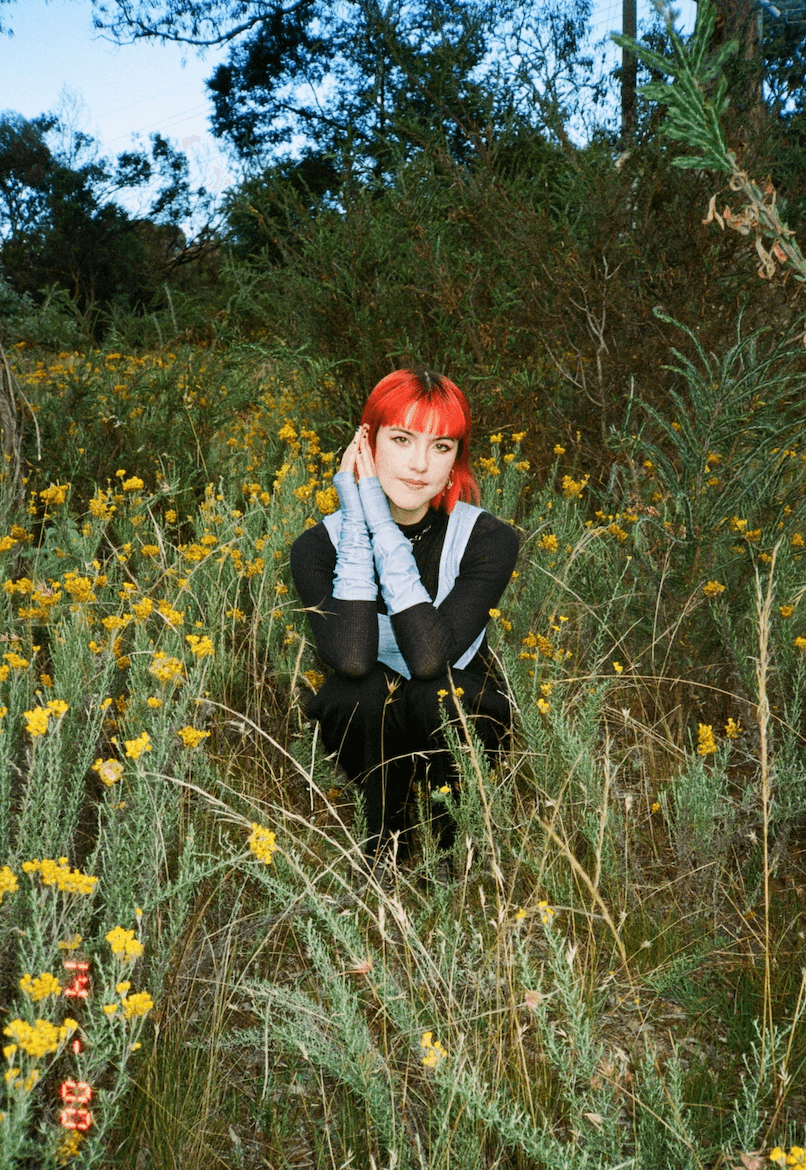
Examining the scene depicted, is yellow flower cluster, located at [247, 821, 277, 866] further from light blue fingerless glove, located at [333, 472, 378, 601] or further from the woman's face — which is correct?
the woman's face

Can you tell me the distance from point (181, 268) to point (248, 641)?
1667 cm

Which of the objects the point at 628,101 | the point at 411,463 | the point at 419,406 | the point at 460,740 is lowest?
the point at 460,740

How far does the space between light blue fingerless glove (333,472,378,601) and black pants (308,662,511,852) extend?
0.20 metres

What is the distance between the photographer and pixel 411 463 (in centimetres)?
205

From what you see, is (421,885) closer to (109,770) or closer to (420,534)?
(420,534)

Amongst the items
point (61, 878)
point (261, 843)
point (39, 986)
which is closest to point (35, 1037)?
point (39, 986)

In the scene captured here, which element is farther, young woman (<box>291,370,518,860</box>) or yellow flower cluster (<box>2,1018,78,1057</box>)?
young woman (<box>291,370,518,860</box>)

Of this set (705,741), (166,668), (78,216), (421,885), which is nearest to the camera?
(166,668)

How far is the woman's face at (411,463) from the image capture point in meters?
2.05

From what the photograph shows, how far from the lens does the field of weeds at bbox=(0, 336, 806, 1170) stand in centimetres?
119

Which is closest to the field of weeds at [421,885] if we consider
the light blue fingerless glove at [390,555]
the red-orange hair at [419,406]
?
the light blue fingerless glove at [390,555]

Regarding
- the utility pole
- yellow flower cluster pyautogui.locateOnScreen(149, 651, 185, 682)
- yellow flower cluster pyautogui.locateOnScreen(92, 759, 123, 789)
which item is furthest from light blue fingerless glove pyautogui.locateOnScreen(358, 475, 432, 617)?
the utility pole

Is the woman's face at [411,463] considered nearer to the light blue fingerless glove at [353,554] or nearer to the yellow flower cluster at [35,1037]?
the light blue fingerless glove at [353,554]

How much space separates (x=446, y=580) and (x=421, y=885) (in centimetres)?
72
